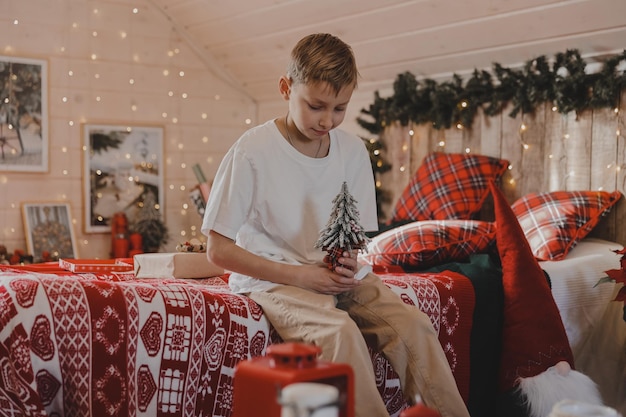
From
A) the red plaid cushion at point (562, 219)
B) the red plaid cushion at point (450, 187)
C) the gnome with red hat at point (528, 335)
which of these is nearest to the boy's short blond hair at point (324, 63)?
the gnome with red hat at point (528, 335)

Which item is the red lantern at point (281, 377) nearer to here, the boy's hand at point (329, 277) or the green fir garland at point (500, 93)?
the boy's hand at point (329, 277)

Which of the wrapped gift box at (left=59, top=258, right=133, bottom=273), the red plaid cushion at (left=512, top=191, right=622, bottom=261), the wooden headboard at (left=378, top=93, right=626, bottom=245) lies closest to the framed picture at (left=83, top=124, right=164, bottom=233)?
the wooden headboard at (left=378, top=93, right=626, bottom=245)

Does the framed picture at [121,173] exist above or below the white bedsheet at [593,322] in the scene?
above

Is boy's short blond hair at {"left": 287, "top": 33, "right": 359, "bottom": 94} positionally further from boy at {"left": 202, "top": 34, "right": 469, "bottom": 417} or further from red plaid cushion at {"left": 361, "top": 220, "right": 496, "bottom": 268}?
red plaid cushion at {"left": 361, "top": 220, "right": 496, "bottom": 268}

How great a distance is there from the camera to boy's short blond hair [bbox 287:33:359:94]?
79.0 inches

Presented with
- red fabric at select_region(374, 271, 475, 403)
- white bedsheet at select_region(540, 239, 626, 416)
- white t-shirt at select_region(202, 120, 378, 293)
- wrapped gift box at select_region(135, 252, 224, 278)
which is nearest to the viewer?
white t-shirt at select_region(202, 120, 378, 293)

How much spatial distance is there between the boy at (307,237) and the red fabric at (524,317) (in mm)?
695

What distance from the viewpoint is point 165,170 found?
4.91m

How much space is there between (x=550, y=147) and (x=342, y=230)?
1959 millimetres

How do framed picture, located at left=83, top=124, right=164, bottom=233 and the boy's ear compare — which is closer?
the boy's ear

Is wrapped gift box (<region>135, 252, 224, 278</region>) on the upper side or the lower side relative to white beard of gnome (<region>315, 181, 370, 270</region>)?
lower

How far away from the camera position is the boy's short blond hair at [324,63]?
2.01 metres

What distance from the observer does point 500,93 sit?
3.71 m

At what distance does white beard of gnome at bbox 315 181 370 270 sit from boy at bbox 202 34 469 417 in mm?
40
